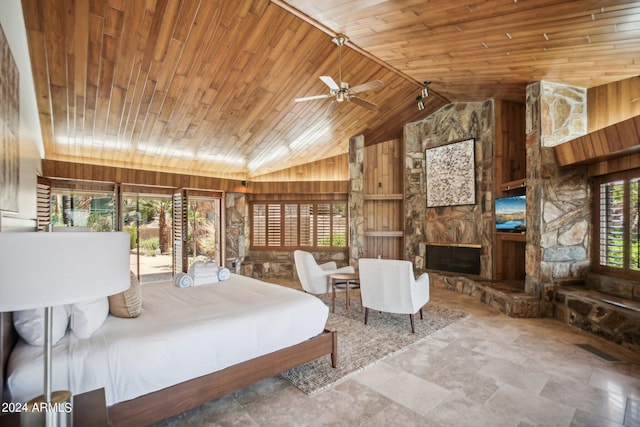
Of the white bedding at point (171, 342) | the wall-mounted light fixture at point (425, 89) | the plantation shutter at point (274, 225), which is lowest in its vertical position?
the white bedding at point (171, 342)

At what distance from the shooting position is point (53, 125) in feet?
14.0

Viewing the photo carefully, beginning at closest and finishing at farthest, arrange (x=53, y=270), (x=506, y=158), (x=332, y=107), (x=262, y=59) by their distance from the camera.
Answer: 1. (x=53, y=270)
2. (x=262, y=59)
3. (x=332, y=107)
4. (x=506, y=158)

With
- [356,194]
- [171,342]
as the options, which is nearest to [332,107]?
[356,194]

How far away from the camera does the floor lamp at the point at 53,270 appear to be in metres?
0.85

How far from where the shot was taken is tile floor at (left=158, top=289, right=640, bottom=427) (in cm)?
219

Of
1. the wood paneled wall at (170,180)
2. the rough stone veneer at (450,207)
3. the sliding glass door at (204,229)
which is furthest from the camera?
the sliding glass door at (204,229)

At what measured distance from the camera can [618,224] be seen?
13.6ft

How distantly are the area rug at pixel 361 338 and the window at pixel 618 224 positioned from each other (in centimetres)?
209

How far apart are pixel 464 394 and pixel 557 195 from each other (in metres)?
3.49

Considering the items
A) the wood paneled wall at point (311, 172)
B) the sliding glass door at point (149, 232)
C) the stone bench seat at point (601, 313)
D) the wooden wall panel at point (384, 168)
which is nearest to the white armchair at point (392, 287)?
the stone bench seat at point (601, 313)

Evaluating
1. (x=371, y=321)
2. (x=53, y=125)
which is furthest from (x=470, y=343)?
(x=53, y=125)

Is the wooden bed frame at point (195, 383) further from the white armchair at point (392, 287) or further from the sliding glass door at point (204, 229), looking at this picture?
the sliding glass door at point (204, 229)

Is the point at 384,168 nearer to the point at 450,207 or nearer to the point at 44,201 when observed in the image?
the point at 450,207

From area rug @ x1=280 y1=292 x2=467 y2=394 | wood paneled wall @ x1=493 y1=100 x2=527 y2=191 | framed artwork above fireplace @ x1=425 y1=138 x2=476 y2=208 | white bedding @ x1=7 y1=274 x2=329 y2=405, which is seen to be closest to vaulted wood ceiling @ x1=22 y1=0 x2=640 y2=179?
wood paneled wall @ x1=493 y1=100 x2=527 y2=191
